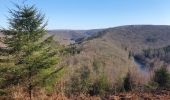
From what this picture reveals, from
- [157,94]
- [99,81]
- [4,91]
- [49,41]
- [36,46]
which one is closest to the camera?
[157,94]

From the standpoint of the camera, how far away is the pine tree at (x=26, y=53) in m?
14.0

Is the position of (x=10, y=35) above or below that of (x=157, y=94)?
above

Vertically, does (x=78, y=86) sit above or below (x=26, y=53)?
below

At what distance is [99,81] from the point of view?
174 ft

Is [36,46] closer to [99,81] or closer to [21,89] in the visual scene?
[21,89]

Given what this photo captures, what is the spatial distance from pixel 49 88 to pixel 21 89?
4.24 ft

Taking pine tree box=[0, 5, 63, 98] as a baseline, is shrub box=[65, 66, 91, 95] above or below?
below

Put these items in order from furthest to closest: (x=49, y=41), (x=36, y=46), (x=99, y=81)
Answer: (x=99, y=81), (x=49, y=41), (x=36, y=46)

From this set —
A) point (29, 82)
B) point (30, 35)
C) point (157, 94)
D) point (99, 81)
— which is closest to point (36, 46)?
point (30, 35)

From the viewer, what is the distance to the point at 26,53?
14312 millimetres

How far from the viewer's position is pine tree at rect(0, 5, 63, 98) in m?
14.0

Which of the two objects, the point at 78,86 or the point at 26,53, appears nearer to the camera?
the point at 26,53

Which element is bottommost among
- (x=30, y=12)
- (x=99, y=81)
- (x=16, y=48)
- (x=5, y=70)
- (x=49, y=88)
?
(x=99, y=81)

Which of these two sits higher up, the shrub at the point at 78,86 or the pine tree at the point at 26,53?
the pine tree at the point at 26,53
